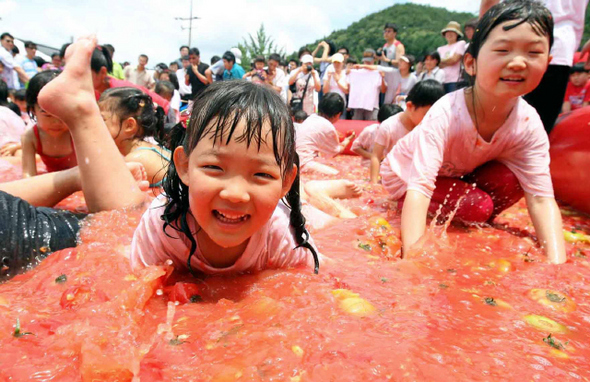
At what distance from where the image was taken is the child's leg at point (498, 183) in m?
2.97

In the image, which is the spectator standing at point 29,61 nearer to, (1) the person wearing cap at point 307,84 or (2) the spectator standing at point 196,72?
(2) the spectator standing at point 196,72

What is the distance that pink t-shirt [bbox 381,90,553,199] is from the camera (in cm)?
270

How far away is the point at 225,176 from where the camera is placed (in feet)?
4.61

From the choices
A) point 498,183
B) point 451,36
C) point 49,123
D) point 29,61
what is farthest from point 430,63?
point 29,61

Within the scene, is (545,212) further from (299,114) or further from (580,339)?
(299,114)

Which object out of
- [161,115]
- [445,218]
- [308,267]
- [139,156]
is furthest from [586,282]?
[161,115]

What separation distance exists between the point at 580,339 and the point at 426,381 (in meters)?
0.77

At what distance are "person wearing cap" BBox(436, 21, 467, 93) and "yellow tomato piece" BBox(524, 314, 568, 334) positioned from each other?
606 centimetres

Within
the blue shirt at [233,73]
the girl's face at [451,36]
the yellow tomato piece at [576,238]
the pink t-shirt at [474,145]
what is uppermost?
the girl's face at [451,36]

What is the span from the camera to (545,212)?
270 cm

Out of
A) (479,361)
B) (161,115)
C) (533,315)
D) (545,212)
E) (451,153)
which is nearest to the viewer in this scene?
(479,361)

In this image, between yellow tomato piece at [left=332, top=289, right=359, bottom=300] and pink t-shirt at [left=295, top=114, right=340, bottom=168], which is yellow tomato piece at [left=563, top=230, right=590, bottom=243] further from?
pink t-shirt at [left=295, top=114, right=340, bottom=168]

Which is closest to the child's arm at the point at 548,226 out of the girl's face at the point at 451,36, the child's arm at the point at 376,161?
the child's arm at the point at 376,161

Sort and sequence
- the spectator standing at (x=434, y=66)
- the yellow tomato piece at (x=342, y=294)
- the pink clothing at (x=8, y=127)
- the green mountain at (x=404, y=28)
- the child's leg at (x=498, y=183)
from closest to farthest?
the yellow tomato piece at (x=342, y=294) < the child's leg at (x=498, y=183) < the pink clothing at (x=8, y=127) < the spectator standing at (x=434, y=66) < the green mountain at (x=404, y=28)
